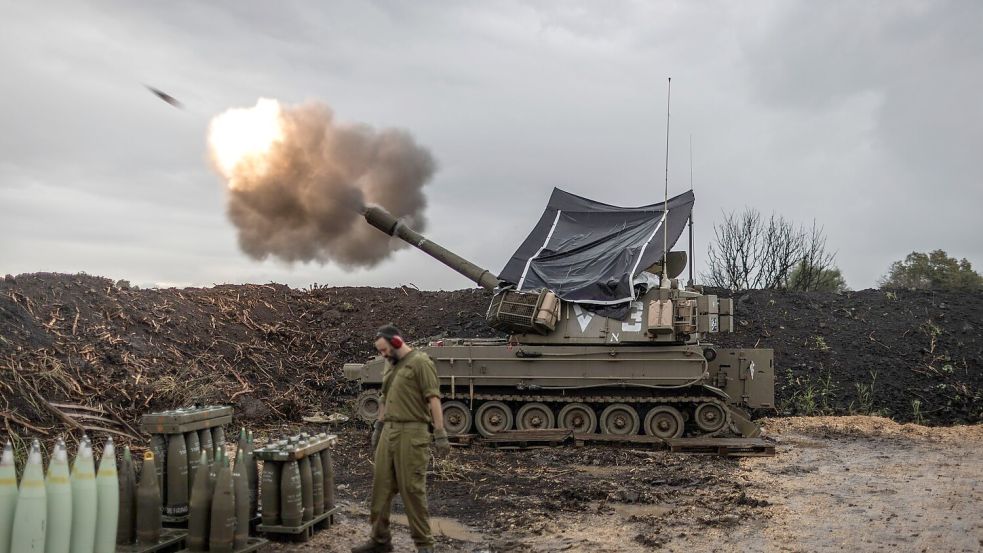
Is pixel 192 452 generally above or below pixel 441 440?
below

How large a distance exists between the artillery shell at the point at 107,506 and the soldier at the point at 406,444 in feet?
6.52

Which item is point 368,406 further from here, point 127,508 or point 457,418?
point 127,508

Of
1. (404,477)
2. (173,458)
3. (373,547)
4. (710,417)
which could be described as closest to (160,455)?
(173,458)

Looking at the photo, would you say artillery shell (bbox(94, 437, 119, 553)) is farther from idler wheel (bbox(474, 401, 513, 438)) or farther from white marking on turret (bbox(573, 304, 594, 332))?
white marking on turret (bbox(573, 304, 594, 332))

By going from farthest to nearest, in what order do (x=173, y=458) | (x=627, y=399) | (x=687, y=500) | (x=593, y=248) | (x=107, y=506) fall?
1. (x=593, y=248)
2. (x=627, y=399)
3. (x=687, y=500)
4. (x=173, y=458)
5. (x=107, y=506)

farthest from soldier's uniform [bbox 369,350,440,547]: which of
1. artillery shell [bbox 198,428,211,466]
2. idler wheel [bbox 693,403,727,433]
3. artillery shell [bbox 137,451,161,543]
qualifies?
idler wheel [bbox 693,403,727,433]

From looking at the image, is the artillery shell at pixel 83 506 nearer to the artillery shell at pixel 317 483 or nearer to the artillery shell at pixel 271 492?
the artillery shell at pixel 271 492

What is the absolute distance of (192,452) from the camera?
748 centimetres

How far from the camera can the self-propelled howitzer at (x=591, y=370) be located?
14453 mm

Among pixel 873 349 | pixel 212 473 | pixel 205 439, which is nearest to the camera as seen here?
pixel 212 473

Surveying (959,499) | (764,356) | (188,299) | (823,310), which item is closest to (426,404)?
(959,499)

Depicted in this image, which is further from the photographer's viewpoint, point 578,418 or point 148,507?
point 578,418

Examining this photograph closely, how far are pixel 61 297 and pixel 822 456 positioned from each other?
49.1ft

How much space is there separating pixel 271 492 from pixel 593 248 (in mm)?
9519
